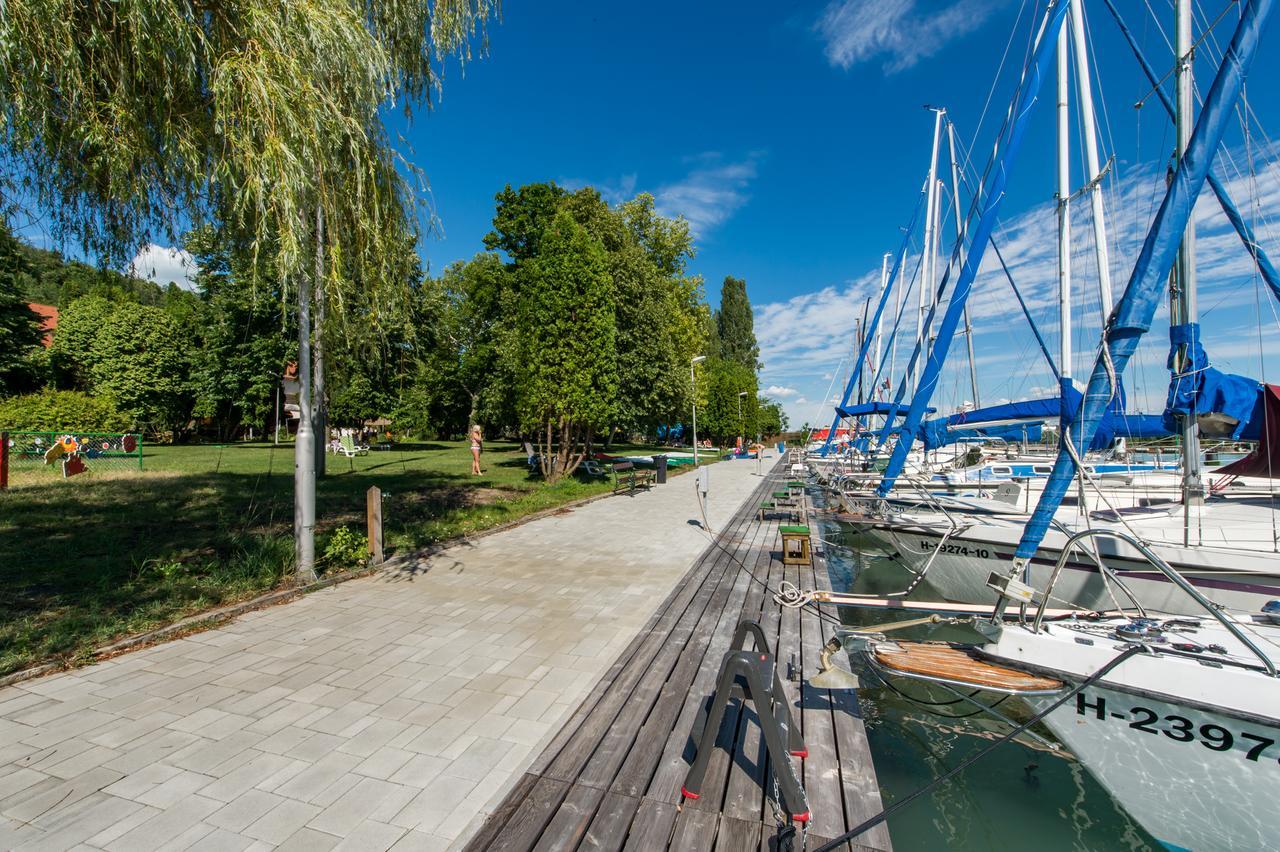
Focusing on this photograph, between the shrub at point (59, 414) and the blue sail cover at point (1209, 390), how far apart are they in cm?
3305

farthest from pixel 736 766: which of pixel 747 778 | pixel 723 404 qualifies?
pixel 723 404

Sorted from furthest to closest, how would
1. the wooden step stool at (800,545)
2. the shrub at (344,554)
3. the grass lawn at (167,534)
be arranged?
the wooden step stool at (800,545), the shrub at (344,554), the grass lawn at (167,534)

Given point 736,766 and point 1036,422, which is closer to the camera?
point 736,766

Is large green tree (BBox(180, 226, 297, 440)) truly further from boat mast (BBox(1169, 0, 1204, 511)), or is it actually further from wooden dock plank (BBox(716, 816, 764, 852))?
boat mast (BBox(1169, 0, 1204, 511))

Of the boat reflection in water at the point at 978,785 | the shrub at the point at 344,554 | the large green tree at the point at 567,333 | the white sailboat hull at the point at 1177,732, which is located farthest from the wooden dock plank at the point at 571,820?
the large green tree at the point at 567,333

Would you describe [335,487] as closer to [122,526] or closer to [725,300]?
[122,526]

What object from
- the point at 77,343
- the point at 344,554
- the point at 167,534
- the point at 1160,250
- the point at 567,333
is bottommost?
the point at 344,554

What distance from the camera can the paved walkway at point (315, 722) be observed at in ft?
9.08

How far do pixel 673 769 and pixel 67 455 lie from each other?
Result: 21.7 m

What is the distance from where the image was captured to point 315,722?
373 cm

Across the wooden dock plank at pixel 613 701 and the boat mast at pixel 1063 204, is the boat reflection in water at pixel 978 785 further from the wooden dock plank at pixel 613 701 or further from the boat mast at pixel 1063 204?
the boat mast at pixel 1063 204

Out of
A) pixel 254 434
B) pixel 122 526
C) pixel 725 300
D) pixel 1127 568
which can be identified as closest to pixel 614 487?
pixel 122 526

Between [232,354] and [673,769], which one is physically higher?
[232,354]

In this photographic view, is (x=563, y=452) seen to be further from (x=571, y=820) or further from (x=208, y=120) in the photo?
(x=571, y=820)
